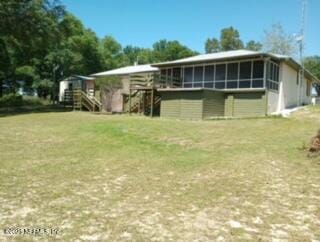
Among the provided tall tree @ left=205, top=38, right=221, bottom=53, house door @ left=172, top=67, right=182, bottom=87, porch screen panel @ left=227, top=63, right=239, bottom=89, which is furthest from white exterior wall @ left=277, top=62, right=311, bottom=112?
tall tree @ left=205, top=38, right=221, bottom=53

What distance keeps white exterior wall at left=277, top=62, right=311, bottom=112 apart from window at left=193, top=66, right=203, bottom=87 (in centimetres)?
525

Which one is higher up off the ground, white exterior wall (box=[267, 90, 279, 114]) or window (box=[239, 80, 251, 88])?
window (box=[239, 80, 251, 88])

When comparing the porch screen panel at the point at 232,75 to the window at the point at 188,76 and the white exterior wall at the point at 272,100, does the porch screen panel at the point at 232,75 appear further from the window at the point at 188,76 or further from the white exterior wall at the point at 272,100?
the window at the point at 188,76

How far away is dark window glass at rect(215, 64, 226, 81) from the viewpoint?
80.5ft

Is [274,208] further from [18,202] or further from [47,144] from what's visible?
[47,144]

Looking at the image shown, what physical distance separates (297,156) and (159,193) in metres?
4.99

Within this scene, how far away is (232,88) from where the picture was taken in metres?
23.9

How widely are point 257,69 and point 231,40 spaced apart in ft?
130

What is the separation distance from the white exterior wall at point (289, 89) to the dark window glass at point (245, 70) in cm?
241

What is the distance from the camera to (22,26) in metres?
27.5

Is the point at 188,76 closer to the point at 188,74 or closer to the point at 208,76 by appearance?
the point at 188,74

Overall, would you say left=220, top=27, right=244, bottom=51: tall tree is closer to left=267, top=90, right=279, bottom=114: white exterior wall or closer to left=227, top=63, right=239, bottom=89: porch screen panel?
left=227, top=63, right=239, bottom=89: porch screen panel

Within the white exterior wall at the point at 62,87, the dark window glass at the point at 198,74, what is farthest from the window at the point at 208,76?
the white exterior wall at the point at 62,87

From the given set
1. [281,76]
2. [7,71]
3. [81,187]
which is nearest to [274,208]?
[81,187]
